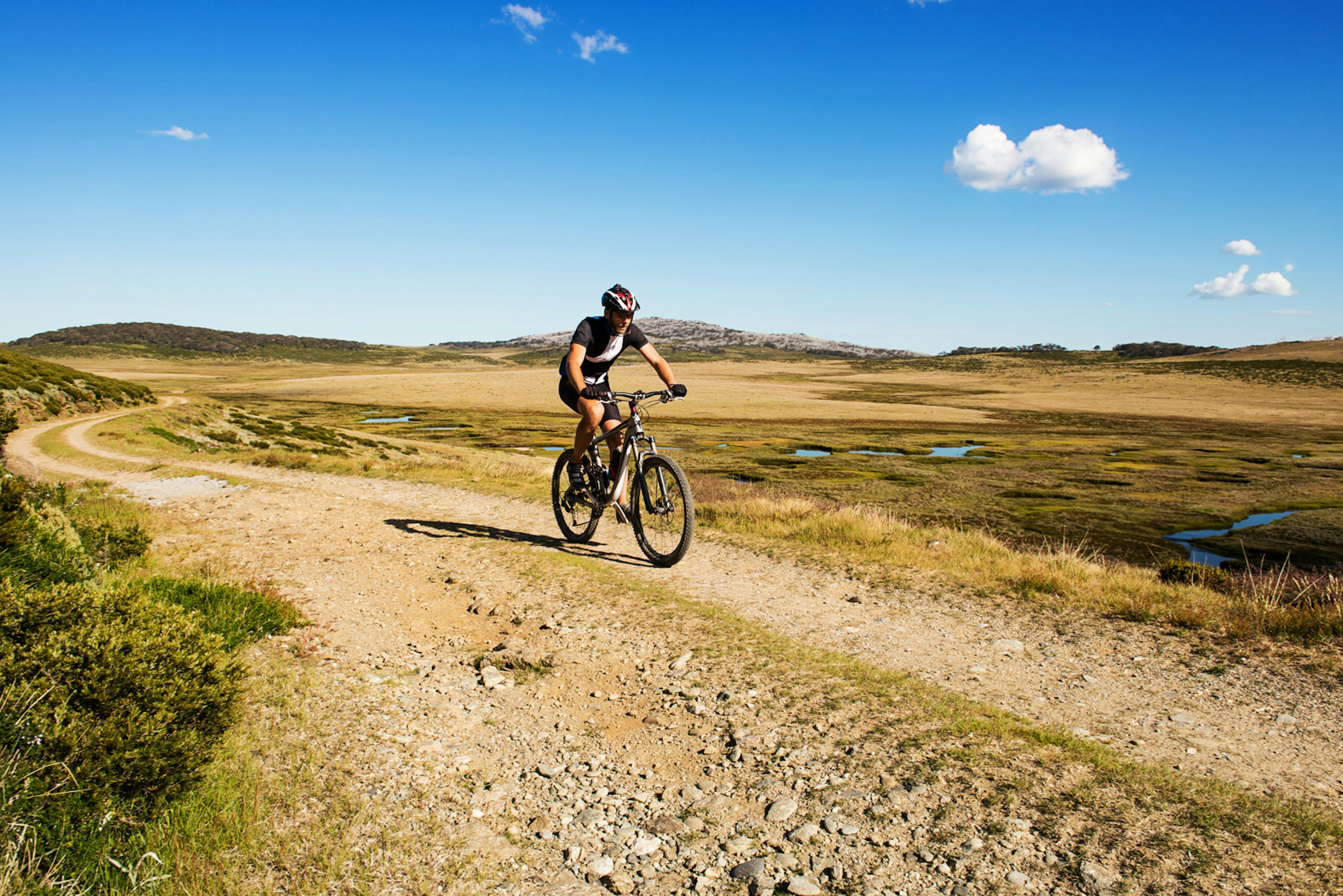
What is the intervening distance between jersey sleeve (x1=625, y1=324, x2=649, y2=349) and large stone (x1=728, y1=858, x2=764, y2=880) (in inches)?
260

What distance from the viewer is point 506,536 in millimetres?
11586

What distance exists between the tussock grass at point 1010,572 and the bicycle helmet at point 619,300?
454 centimetres

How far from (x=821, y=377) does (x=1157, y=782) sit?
175521 mm

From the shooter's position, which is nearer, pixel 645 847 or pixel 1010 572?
pixel 645 847

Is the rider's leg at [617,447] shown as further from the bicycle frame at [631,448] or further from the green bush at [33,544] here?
the green bush at [33,544]

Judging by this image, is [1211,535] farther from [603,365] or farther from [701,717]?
[701,717]

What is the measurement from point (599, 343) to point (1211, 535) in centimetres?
2294

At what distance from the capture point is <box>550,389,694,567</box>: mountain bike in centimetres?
953

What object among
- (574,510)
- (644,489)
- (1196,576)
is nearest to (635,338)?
(644,489)

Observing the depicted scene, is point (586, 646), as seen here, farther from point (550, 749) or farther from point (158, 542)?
point (158, 542)

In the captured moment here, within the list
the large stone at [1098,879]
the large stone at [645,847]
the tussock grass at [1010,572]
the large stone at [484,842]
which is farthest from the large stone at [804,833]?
the tussock grass at [1010,572]

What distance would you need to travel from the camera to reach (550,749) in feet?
15.9

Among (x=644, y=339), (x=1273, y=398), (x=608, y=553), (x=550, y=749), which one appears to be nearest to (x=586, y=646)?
(x=550, y=749)

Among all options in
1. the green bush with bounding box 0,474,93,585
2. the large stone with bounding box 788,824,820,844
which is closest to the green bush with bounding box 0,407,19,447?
the green bush with bounding box 0,474,93,585
